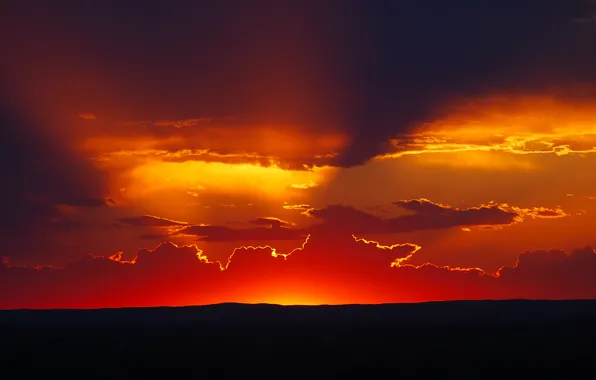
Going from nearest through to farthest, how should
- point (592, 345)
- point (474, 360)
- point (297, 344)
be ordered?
point (474, 360) → point (592, 345) → point (297, 344)

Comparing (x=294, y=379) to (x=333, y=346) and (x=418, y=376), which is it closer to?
(x=418, y=376)

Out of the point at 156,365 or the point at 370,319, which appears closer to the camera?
the point at 156,365

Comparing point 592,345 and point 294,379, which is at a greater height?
point 592,345

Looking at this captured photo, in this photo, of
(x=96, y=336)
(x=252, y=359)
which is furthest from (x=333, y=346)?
(x=96, y=336)

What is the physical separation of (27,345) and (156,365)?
4075 cm

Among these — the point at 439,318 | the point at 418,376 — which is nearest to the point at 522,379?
the point at 418,376

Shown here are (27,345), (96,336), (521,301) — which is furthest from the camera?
(521,301)

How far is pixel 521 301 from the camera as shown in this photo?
197250 mm

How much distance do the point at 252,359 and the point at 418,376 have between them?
20.6m

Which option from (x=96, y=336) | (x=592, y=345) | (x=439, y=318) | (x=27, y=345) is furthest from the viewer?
(x=439, y=318)

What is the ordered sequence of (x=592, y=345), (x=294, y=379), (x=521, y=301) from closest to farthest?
(x=294, y=379)
(x=592, y=345)
(x=521, y=301)

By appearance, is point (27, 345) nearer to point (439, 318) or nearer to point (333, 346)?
point (333, 346)

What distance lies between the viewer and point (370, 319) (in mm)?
184125

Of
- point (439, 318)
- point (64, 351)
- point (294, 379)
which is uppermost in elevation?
point (439, 318)
